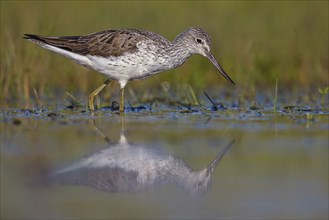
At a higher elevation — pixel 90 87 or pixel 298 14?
pixel 298 14

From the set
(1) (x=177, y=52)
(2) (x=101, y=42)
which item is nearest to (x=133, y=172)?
(1) (x=177, y=52)

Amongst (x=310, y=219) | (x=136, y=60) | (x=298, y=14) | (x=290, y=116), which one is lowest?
(x=310, y=219)

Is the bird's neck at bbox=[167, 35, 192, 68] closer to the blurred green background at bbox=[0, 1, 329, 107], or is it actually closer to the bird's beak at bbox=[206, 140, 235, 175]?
the blurred green background at bbox=[0, 1, 329, 107]

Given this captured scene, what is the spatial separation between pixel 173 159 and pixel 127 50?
3.45 m

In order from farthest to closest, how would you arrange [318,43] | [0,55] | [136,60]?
[318,43]
[0,55]
[136,60]

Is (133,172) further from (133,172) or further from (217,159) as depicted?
(217,159)


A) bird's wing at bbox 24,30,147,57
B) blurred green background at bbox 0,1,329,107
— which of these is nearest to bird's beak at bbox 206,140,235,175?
bird's wing at bbox 24,30,147,57

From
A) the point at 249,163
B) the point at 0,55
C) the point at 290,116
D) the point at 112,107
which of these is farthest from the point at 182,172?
the point at 0,55

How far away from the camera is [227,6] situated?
1594cm

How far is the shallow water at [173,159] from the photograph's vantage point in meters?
5.33

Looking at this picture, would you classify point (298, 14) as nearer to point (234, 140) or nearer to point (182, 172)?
point (234, 140)

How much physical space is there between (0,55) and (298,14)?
20.4ft

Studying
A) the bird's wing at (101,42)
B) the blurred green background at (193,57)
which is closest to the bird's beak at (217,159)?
the bird's wing at (101,42)

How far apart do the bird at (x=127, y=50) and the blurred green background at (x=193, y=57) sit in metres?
0.63
